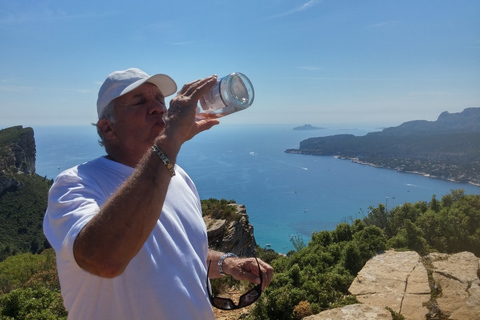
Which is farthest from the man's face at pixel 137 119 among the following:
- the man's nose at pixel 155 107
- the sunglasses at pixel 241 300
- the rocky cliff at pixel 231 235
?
the rocky cliff at pixel 231 235

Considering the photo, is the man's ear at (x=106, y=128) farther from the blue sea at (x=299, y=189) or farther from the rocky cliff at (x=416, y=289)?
the blue sea at (x=299, y=189)

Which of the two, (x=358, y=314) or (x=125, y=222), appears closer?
(x=125, y=222)

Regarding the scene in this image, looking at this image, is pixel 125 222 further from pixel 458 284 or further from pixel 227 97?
pixel 458 284

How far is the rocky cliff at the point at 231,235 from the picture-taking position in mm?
8141

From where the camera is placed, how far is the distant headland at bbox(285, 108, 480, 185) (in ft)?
180

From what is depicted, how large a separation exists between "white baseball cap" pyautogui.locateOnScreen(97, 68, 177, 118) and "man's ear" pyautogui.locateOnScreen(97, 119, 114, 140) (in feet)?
0.14

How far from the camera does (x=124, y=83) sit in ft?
4.33

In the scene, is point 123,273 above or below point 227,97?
below

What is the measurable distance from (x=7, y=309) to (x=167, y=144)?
15.2 ft

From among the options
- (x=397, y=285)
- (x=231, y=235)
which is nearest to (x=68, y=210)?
(x=397, y=285)

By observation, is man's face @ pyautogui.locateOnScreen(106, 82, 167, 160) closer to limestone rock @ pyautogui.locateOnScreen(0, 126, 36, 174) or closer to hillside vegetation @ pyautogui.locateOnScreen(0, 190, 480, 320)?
hillside vegetation @ pyautogui.locateOnScreen(0, 190, 480, 320)

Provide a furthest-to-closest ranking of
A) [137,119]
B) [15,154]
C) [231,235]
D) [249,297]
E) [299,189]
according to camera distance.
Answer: [299,189]
[15,154]
[231,235]
[249,297]
[137,119]

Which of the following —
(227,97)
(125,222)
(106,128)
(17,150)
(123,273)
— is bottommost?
(17,150)

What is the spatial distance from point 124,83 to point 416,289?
12.8ft
